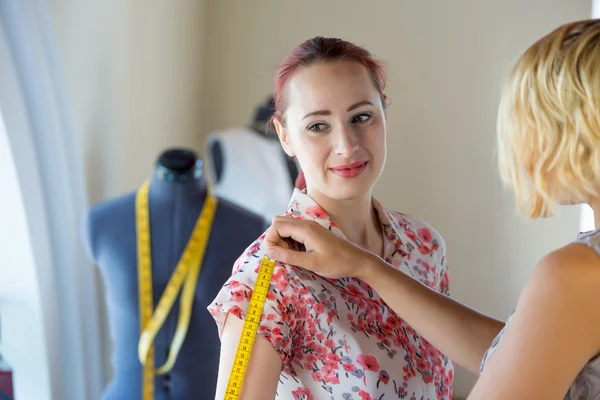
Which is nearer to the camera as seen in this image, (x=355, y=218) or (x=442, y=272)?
(x=355, y=218)

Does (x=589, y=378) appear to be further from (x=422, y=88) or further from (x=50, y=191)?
(x=422, y=88)

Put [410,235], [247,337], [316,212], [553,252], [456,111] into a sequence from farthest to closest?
[456,111], [410,235], [316,212], [247,337], [553,252]

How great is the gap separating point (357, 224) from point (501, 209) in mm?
3030

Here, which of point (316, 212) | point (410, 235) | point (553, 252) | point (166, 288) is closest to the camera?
point (553, 252)

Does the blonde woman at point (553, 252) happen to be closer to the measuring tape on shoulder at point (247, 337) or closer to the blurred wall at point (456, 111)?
the measuring tape on shoulder at point (247, 337)

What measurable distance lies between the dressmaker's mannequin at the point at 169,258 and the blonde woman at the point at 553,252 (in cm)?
114

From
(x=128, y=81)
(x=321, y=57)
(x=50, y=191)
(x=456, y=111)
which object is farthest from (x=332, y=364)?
(x=456, y=111)

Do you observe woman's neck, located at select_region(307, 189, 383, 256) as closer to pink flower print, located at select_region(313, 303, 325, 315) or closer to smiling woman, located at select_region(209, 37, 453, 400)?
smiling woman, located at select_region(209, 37, 453, 400)

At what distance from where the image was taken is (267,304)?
1.38m

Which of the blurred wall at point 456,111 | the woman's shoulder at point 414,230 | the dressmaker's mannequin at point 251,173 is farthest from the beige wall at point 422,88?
the woman's shoulder at point 414,230

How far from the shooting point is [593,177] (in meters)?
1.21

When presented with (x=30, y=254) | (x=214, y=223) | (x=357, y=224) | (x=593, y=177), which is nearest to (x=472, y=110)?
(x=214, y=223)

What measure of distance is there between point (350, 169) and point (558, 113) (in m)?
0.43

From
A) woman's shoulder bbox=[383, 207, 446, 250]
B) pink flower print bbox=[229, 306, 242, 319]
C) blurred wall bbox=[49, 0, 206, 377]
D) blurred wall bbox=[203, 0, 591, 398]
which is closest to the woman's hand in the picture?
pink flower print bbox=[229, 306, 242, 319]
